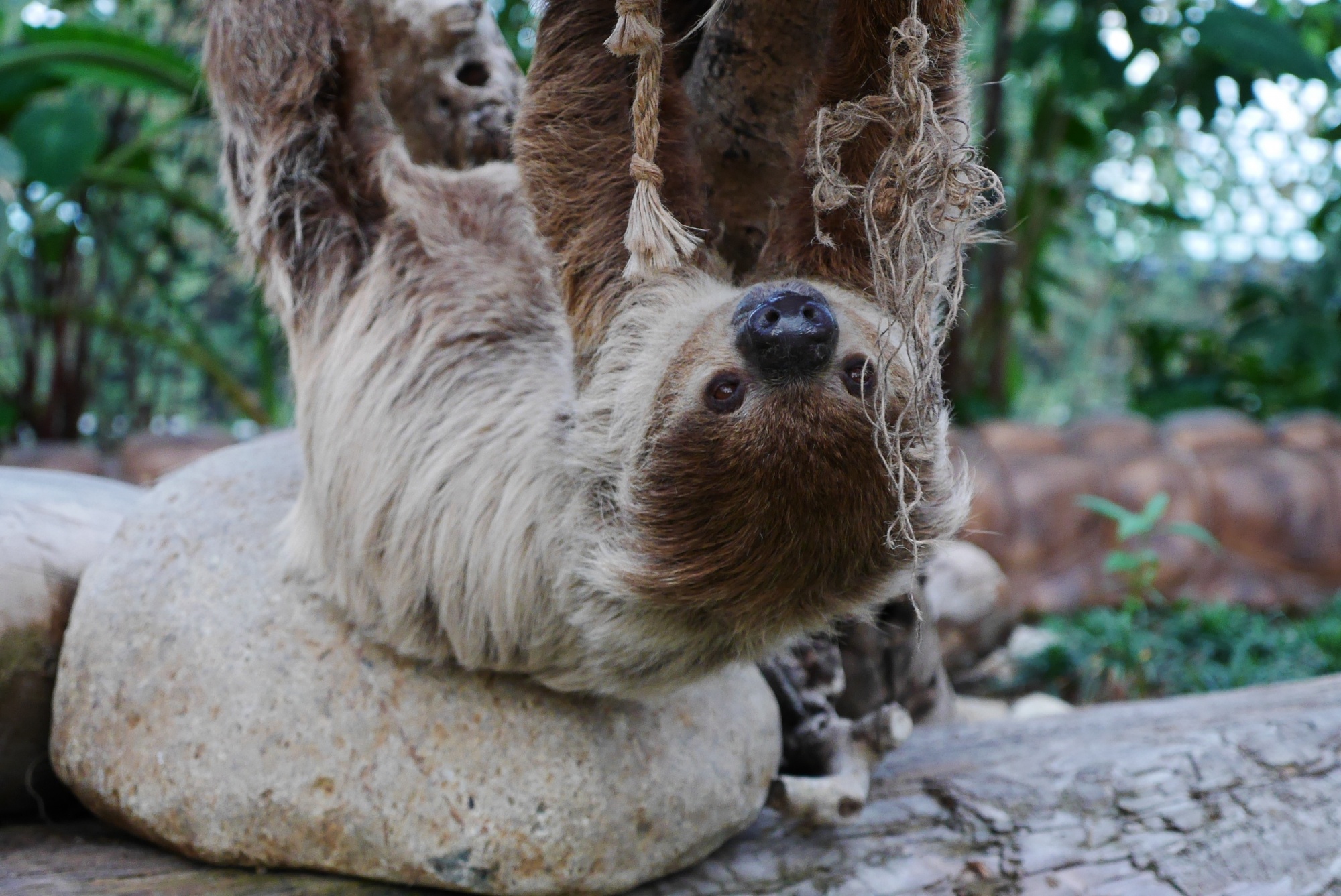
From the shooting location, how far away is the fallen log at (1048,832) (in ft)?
7.68

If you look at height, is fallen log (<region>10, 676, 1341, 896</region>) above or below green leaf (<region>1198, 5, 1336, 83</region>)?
below

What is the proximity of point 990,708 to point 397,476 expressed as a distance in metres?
3.28

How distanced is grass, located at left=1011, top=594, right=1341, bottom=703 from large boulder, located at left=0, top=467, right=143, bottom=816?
3698 millimetres

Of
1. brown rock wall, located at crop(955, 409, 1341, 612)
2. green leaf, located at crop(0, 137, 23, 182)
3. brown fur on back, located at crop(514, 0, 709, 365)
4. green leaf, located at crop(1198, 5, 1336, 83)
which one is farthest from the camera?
brown rock wall, located at crop(955, 409, 1341, 612)

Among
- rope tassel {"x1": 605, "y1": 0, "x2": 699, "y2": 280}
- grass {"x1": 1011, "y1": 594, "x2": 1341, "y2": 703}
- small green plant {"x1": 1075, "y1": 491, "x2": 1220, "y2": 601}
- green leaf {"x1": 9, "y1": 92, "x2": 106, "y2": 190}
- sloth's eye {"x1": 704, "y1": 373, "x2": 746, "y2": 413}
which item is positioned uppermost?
green leaf {"x1": 9, "y1": 92, "x2": 106, "y2": 190}

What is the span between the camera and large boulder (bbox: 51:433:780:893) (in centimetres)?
215

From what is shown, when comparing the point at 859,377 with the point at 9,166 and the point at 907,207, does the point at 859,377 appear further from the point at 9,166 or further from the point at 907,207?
the point at 9,166

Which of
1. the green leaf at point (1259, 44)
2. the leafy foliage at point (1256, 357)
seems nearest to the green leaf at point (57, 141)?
the green leaf at point (1259, 44)

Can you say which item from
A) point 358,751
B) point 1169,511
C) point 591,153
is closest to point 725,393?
point 591,153

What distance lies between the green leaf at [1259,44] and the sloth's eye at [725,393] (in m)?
4.83

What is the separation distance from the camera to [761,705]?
249cm

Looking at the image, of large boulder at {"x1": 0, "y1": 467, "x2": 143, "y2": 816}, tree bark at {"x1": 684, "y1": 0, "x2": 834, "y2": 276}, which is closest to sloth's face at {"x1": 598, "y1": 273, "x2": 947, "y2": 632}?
tree bark at {"x1": 684, "y1": 0, "x2": 834, "y2": 276}

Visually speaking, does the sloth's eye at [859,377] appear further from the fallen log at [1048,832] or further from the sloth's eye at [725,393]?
the fallen log at [1048,832]

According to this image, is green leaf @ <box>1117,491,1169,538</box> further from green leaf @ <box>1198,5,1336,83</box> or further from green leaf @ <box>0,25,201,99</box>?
green leaf @ <box>0,25,201,99</box>
